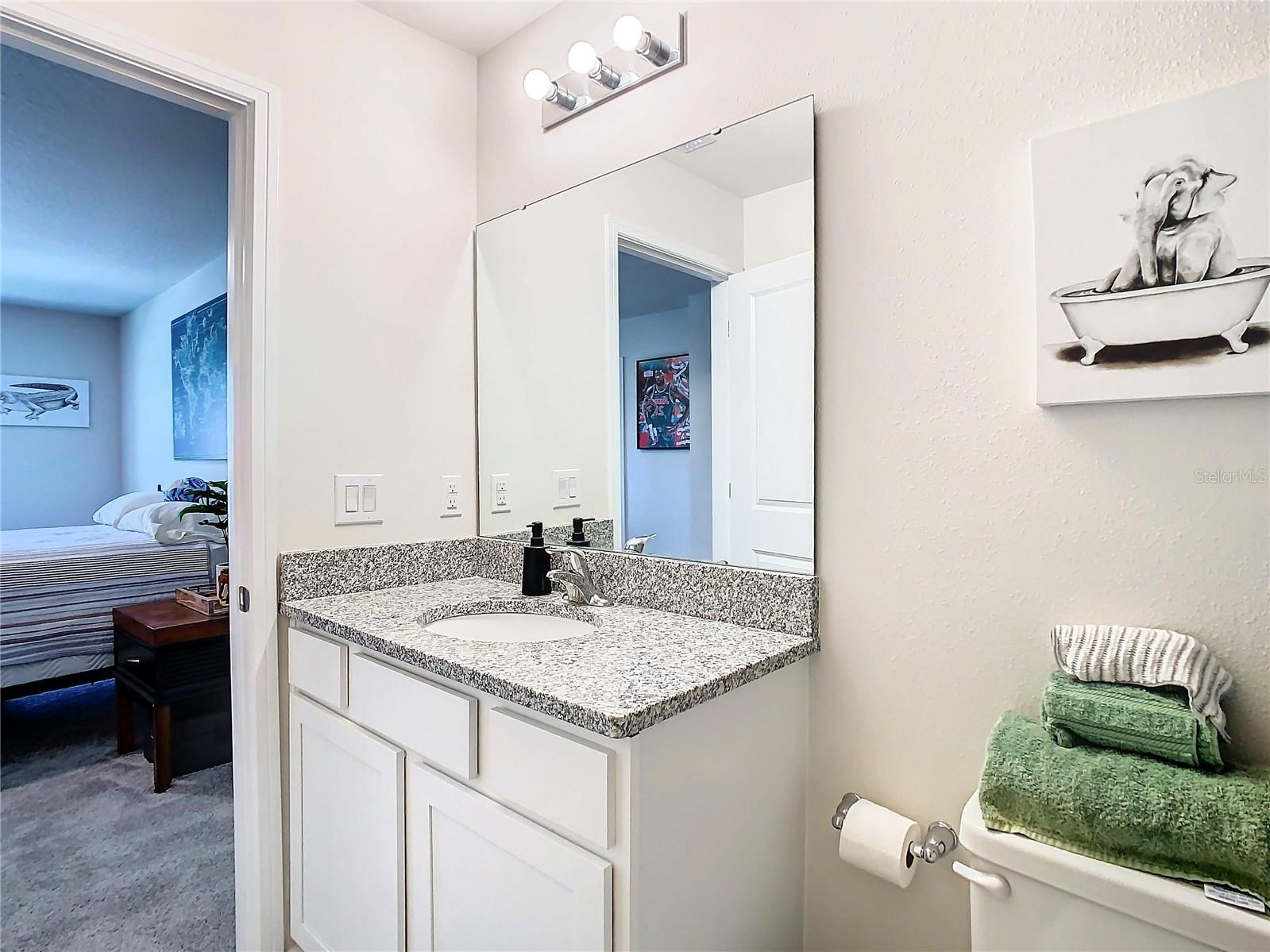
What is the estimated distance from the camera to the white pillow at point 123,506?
4438 mm

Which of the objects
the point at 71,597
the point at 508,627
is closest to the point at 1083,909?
the point at 508,627

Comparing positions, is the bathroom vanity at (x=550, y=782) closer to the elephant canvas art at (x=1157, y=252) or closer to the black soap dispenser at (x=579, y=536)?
the black soap dispenser at (x=579, y=536)

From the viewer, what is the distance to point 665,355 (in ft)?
5.08

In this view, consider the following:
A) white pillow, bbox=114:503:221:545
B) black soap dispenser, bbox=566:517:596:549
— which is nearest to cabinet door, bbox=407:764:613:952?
black soap dispenser, bbox=566:517:596:549

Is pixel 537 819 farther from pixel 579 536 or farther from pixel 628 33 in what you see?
pixel 628 33

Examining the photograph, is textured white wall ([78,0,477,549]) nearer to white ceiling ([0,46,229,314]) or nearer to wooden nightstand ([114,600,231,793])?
white ceiling ([0,46,229,314])

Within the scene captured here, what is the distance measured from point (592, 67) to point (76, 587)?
316cm

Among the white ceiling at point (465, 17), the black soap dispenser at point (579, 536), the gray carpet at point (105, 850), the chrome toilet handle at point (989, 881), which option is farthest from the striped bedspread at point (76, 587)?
the chrome toilet handle at point (989, 881)

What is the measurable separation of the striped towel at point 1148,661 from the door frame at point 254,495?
1.55 meters

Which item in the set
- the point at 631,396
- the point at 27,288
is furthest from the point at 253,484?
the point at 27,288

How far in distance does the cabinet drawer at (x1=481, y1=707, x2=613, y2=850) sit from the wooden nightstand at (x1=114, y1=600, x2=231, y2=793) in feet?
6.65

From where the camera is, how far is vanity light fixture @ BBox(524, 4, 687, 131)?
1.46 meters

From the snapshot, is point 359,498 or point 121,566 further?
point 121,566

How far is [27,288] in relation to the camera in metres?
4.89
